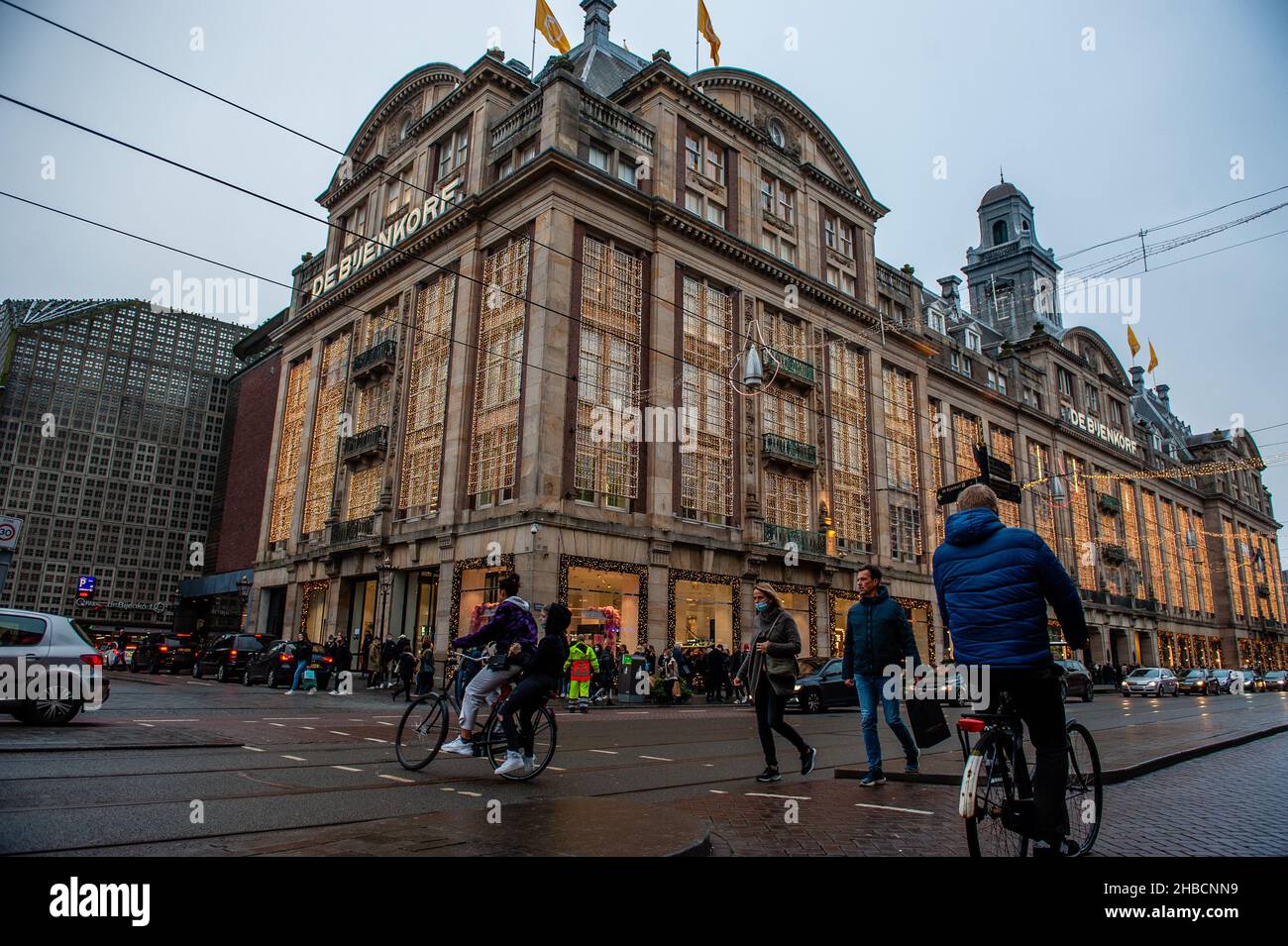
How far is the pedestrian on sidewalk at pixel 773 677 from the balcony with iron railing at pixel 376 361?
3002 cm

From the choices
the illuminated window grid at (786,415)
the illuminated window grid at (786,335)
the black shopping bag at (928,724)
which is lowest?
the black shopping bag at (928,724)

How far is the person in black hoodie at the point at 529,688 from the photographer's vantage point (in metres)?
7.59

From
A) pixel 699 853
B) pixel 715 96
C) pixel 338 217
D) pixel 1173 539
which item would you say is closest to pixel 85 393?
pixel 338 217

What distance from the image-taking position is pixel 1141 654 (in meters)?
61.9

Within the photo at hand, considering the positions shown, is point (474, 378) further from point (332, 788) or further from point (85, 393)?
point (85, 393)

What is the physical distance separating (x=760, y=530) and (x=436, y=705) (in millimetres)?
24625

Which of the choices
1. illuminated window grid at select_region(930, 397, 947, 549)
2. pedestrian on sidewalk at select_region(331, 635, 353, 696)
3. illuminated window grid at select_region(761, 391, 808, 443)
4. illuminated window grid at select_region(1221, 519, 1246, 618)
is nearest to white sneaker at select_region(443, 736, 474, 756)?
pedestrian on sidewalk at select_region(331, 635, 353, 696)

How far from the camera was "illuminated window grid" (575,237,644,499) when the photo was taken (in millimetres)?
28141

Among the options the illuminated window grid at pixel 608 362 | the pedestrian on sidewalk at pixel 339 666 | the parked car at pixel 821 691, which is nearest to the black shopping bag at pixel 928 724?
the parked car at pixel 821 691

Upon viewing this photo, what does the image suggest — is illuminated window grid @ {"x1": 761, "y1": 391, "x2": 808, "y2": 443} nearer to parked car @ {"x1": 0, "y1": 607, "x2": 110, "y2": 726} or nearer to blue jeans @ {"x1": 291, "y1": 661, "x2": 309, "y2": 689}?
blue jeans @ {"x1": 291, "y1": 661, "x2": 309, "y2": 689}

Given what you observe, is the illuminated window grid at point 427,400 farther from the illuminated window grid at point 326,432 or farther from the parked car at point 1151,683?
the parked car at point 1151,683

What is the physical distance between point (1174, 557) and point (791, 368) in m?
53.7

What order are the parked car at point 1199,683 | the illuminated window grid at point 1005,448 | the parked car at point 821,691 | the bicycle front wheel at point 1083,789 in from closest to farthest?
the bicycle front wheel at point 1083,789 < the parked car at point 821,691 < the parked car at point 1199,683 < the illuminated window grid at point 1005,448

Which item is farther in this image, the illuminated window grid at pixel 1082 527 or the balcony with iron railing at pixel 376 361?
the illuminated window grid at pixel 1082 527
